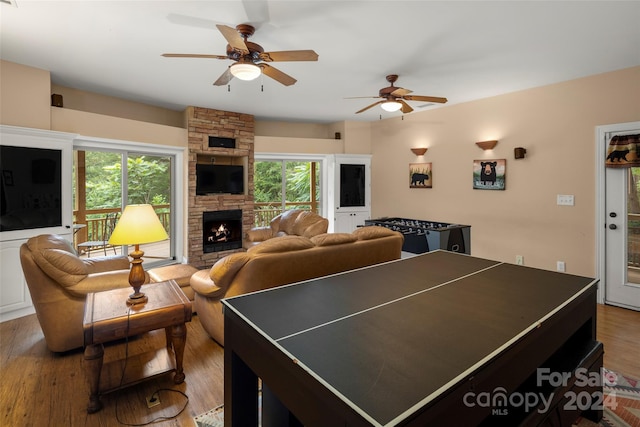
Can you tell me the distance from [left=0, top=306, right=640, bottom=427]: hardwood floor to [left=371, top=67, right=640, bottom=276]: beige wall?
1341 mm

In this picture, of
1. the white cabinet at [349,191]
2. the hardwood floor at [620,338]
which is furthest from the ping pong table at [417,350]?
the white cabinet at [349,191]

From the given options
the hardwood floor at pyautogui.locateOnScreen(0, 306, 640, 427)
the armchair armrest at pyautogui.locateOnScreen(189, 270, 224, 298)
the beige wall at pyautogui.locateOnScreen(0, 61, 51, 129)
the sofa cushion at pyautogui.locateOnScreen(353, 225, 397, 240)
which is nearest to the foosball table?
the sofa cushion at pyautogui.locateOnScreen(353, 225, 397, 240)

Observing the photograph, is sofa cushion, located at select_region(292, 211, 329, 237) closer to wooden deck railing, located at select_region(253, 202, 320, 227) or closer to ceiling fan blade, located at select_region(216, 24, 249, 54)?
wooden deck railing, located at select_region(253, 202, 320, 227)

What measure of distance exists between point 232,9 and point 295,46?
0.81 meters

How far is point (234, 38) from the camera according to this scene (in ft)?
7.36

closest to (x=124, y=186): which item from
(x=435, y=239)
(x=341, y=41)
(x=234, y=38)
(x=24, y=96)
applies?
(x=24, y=96)

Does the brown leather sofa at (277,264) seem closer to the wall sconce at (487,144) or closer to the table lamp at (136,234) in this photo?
the table lamp at (136,234)

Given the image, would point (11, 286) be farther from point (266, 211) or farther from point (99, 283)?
point (266, 211)

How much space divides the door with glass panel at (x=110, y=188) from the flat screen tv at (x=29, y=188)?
703 mm

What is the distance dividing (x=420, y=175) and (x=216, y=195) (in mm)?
3762

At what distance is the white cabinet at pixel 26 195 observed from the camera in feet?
11.1

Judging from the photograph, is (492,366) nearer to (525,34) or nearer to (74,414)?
(74,414)

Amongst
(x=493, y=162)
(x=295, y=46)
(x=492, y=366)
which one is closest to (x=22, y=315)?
(x=295, y=46)

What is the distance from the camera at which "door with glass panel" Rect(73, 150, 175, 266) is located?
15.1 ft
